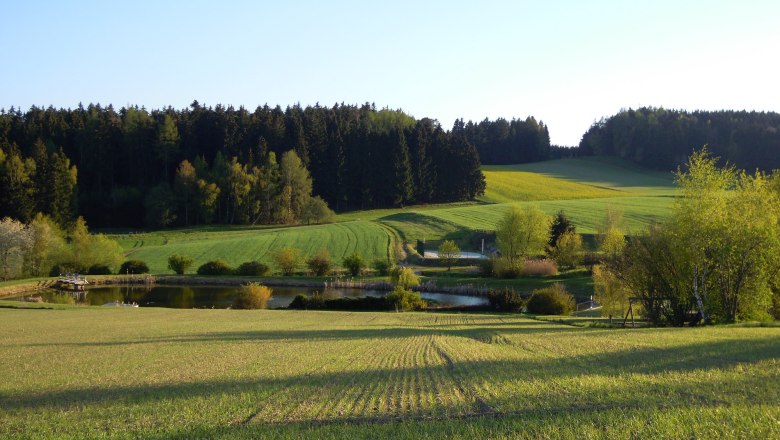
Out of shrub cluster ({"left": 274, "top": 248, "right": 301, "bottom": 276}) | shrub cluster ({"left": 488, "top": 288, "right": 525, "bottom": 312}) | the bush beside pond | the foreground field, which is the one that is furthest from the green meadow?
the foreground field

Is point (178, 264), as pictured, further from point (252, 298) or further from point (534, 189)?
point (534, 189)

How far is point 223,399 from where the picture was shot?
40.5ft

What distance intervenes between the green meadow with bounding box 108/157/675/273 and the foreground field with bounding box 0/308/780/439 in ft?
179

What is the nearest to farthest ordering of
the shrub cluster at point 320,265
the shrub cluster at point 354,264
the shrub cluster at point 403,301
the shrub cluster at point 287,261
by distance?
the shrub cluster at point 403,301 → the shrub cluster at point 354,264 → the shrub cluster at point 320,265 → the shrub cluster at point 287,261

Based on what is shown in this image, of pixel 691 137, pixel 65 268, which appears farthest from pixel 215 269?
pixel 691 137

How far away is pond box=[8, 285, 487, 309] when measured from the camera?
5416 cm

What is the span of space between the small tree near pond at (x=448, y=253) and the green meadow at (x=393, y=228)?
7720 millimetres

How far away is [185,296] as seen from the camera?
59.5 m

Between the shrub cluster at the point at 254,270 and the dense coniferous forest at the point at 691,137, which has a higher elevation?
the dense coniferous forest at the point at 691,137

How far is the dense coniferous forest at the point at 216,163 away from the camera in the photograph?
105250mm

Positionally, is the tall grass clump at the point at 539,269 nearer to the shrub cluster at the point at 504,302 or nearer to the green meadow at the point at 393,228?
the shrub cluster at the point at 504,302

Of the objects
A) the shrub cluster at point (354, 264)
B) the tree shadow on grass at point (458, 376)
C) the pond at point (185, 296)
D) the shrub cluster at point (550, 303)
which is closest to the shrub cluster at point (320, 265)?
the shrub cluster at point (354, 264)

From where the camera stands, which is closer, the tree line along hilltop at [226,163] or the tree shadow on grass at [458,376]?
the tree shadow on grass at [458,376]

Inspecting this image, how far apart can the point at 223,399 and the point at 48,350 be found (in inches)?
478
